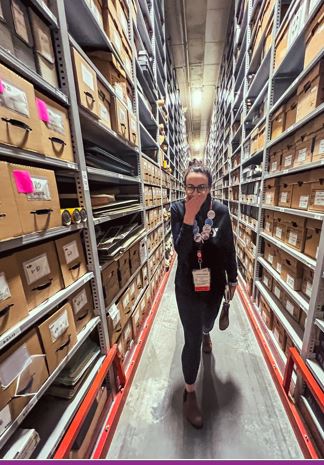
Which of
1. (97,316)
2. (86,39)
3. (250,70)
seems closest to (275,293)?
(97,316)

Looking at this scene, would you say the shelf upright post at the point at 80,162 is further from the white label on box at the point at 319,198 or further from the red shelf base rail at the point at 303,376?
the white label on box at the point at 319,198

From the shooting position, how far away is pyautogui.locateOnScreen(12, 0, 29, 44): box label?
0.64 metres

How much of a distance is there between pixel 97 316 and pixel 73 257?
43 centimetres

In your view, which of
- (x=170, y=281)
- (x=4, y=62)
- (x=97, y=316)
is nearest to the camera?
(x=4, y=62)

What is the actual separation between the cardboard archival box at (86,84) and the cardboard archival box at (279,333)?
77.1 inches

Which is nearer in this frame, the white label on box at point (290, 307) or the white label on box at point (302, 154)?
the white label on box at point (302, 154)

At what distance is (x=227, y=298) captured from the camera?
4.48 feet

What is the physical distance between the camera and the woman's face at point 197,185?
1024mm

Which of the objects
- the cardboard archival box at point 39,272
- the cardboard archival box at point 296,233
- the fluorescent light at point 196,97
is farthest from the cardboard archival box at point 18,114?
the fluorescent light at point 196,97

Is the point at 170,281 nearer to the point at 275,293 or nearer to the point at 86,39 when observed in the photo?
the point at 275,293

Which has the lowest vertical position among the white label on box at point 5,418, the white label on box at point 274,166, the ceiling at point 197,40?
the white label on box at point 5,418

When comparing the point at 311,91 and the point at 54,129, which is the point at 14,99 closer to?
the point at 54,129

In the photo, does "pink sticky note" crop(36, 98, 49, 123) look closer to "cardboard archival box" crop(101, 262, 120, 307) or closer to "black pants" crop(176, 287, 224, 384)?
"cardboard archival box" crop(101, 262, 120, 307)

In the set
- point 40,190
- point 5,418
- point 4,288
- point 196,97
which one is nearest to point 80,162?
point 40,190
